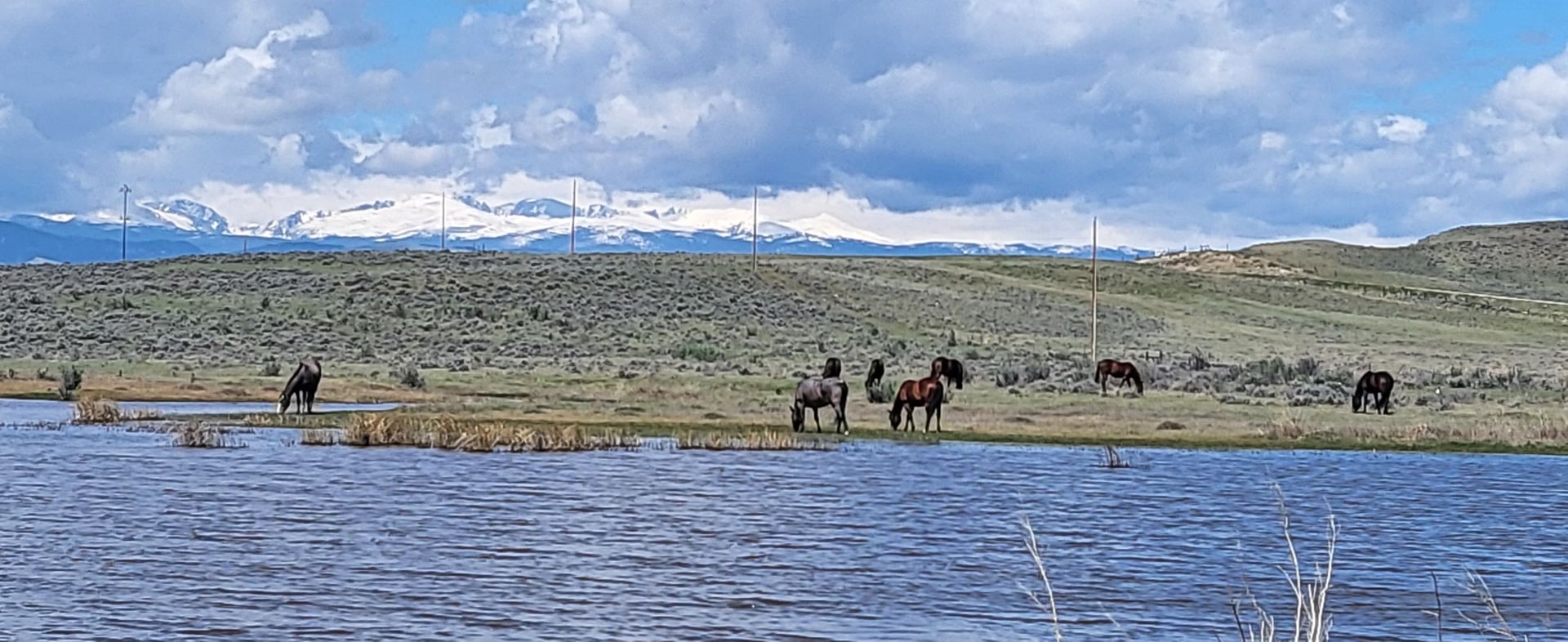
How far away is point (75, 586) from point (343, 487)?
25.7 feet

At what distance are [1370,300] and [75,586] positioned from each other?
313ft

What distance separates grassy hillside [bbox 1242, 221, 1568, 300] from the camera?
142m

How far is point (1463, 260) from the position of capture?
158500 mm

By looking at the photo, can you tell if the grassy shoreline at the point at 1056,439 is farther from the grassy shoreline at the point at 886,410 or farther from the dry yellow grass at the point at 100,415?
the dry yellow grass at the point at 100,415

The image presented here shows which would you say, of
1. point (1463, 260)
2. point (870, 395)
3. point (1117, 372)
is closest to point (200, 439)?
point (870, 395)

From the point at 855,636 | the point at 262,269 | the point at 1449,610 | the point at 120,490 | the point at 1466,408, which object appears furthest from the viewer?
the point at 262,269

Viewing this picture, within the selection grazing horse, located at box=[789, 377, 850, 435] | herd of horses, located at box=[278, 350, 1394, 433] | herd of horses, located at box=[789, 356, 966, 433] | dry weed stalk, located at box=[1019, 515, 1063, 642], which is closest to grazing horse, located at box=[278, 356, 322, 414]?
herd of horses, located at box=[278, 350, 1394, 433]

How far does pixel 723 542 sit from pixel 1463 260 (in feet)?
485

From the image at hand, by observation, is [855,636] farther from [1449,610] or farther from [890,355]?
[890,355]

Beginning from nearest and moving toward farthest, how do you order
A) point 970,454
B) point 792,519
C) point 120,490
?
point 792,519 → point 120,490 → point 970,454

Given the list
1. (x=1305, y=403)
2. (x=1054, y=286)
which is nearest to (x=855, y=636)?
(x=1305, y=403)

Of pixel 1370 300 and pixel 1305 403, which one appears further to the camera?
pixel 1370 300

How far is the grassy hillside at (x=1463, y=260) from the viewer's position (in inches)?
5576

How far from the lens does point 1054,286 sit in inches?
3935
